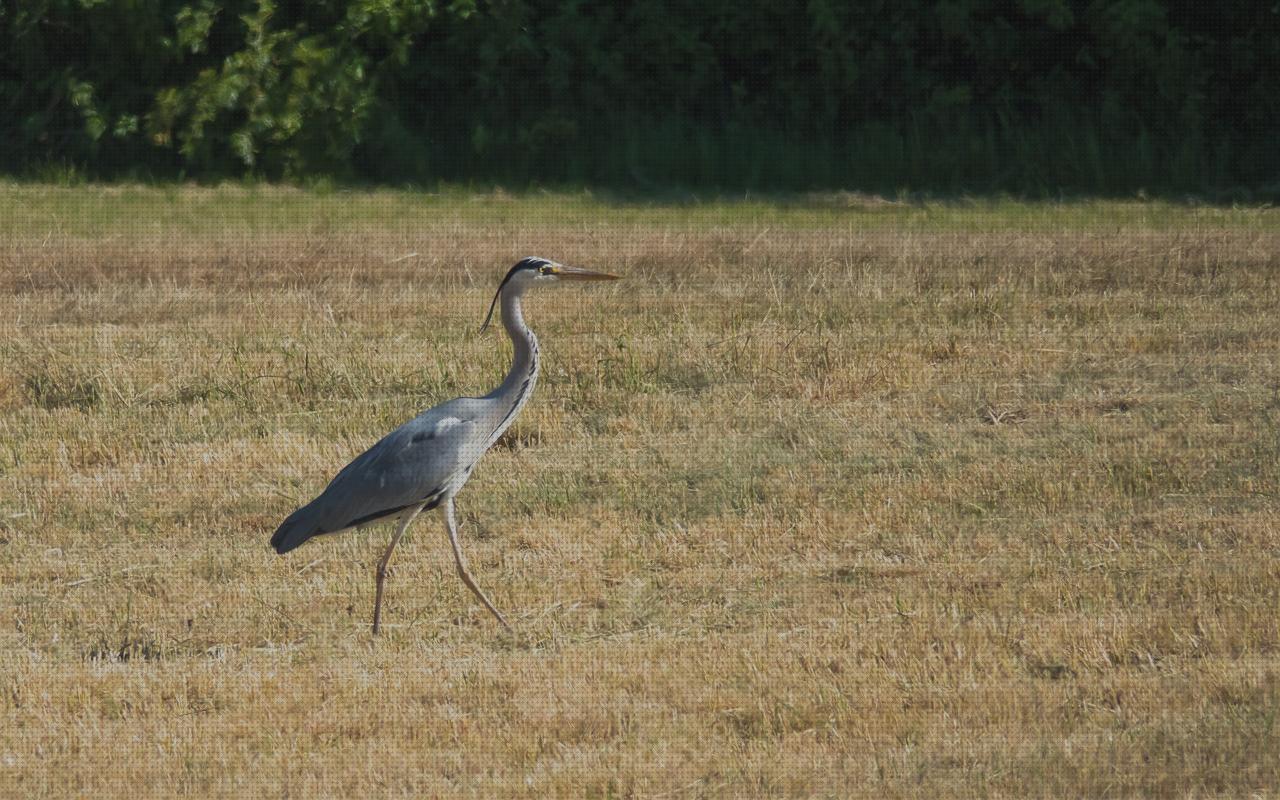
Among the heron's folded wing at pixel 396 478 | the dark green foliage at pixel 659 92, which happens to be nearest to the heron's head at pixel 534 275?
the heron's folded wing at pixel 396 478

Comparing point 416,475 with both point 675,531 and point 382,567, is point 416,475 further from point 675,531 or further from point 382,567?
point 675,531

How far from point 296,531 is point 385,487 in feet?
1.19

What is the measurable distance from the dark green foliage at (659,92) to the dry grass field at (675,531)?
5.18 meters

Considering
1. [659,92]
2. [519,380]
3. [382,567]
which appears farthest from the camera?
[659,92]

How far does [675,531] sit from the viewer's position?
7.26 meters

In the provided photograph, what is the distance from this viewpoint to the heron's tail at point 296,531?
6234mm

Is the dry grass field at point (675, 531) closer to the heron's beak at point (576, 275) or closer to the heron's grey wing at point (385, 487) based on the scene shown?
the heron's grey wing at point (385, 487)

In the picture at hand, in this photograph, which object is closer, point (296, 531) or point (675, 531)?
point (296, 531)

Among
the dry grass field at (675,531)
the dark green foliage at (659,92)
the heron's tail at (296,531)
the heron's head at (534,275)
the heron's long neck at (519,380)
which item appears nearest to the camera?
the dry grass field at (675,531)

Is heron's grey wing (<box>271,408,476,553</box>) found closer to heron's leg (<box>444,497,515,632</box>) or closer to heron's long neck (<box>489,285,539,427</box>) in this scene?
heron's leg (<box>444,497,515,632</box>)

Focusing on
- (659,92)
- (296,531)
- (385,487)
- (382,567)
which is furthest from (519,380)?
(659,92)

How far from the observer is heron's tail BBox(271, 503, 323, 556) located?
6234 millimetres

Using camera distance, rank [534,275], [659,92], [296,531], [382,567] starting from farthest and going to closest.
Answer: [659,92] → [534,275] → [382,567] → [296,531]

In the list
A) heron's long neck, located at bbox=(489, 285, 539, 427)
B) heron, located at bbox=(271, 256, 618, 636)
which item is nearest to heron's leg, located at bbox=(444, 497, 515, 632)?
heron, located at bbox=(271, 256, 618, 636)
